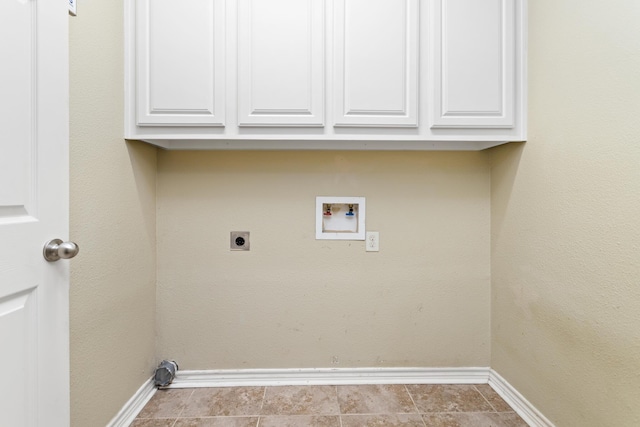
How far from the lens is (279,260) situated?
171 centimetres

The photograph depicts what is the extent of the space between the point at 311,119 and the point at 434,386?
154cm

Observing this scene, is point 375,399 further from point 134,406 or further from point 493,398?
point 134,406

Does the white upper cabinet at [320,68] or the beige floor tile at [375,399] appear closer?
the white upper cabinet at [320,68]

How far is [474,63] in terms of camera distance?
139 centimetres

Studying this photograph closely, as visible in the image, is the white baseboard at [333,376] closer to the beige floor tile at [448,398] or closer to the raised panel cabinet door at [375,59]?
the beige floor tile at [448,398]

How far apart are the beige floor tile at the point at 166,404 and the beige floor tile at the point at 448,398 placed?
116cm

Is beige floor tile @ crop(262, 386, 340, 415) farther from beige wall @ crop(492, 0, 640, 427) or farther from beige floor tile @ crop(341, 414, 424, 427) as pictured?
beige wall @ crop(492, 0, 640, 427)

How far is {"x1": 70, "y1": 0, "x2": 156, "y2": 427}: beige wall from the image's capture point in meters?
1.10

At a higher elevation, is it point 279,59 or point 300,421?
point 279,59

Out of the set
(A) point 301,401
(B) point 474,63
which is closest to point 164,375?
(A) point 301,401

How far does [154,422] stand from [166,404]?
12cm

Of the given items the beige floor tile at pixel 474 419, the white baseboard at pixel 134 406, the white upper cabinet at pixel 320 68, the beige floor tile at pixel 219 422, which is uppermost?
the white upper cabinet at pixel 320 68

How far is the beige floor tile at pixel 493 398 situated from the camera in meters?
1.50

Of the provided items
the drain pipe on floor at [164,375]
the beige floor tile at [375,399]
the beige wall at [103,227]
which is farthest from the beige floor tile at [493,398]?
the beige wall at [103,227]
